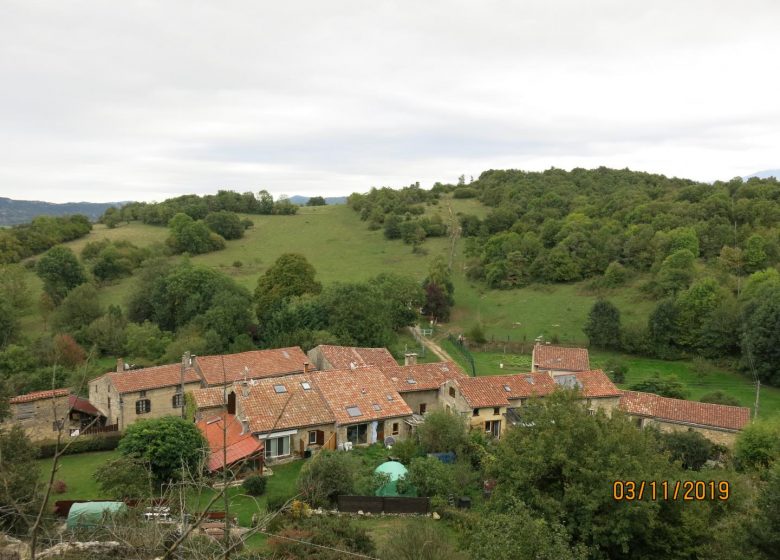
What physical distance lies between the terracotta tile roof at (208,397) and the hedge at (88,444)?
5.08 metres

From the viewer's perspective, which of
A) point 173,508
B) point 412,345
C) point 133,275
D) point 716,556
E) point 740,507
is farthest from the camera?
point 133,275

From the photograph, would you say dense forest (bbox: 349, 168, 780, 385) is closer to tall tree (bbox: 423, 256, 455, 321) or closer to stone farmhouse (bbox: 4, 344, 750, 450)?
tall tree (bbox: 423, 256, 455, 321)

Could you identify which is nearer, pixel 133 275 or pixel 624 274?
pixel 624 274

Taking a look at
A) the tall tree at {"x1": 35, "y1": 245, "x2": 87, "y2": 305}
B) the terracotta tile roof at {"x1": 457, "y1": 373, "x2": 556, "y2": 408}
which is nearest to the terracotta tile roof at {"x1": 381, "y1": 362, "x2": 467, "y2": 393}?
the terracotta tile roof at {"x1": 457, "y1": 373, "x2": 556, "y2": 408}

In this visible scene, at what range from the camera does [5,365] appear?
→ 4231 centimetres

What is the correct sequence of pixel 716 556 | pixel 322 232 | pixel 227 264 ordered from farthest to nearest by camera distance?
pixel 322 232 → pixel 227 264 → pixel 716 556

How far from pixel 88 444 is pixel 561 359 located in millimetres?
34433

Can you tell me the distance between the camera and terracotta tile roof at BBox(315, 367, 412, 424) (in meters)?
31.7

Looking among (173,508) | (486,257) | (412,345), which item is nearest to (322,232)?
(486,257)

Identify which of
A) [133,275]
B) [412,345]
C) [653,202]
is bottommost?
[412,345]

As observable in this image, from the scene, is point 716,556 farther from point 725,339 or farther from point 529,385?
point 725,339

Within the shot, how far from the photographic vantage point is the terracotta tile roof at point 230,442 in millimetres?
27000

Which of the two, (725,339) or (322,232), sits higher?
(322,232)

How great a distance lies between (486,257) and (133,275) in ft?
163
